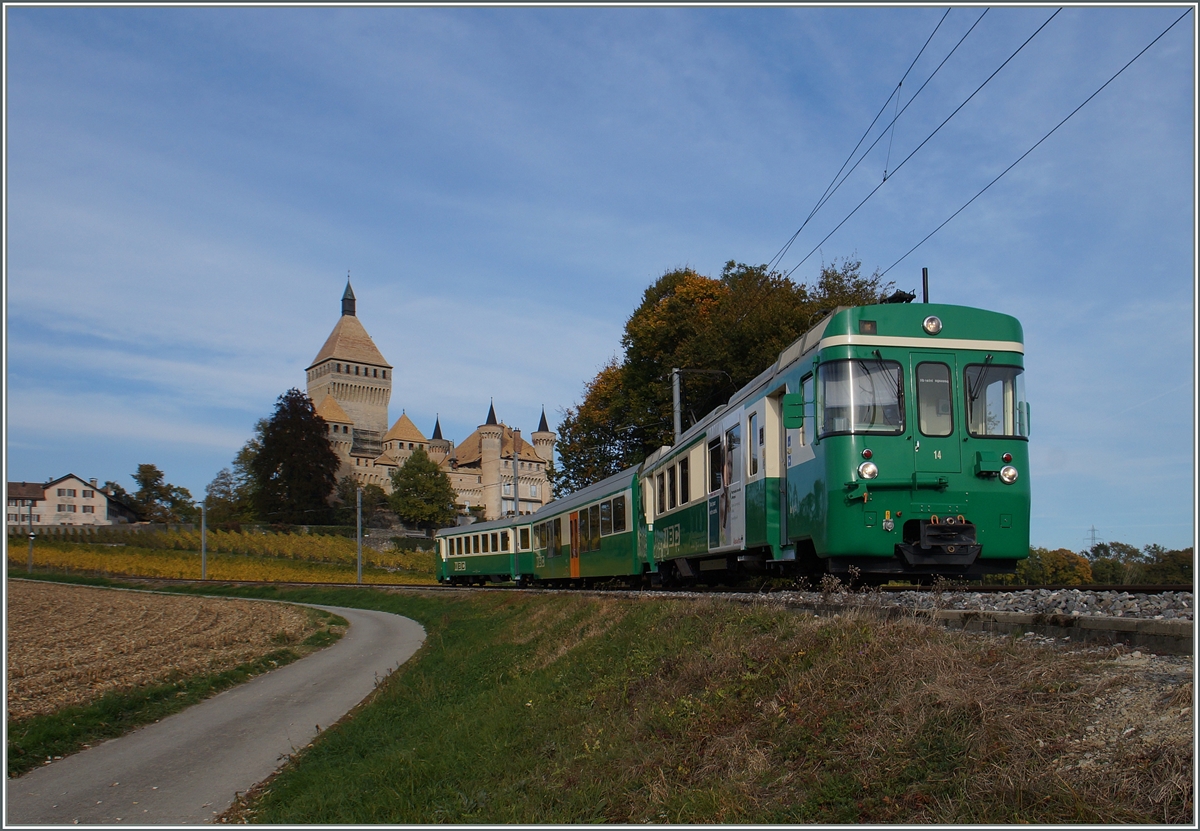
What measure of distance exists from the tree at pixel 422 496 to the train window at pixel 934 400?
107098mm

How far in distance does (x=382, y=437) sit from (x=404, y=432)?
11.5ft

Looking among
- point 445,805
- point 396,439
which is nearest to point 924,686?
point 445,805

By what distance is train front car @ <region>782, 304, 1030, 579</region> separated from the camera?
10.3 meters

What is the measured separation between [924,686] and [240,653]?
21.2m

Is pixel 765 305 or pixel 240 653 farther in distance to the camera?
pixel 765 305

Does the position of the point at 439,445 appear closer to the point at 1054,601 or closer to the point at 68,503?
the point at 68,503

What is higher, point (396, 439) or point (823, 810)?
point (396, 439)

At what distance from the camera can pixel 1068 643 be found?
596cm

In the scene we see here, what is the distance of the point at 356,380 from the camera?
15262 cm

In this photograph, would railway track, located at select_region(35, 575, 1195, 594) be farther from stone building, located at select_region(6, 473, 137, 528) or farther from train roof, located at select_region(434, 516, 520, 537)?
stone building, located at select_region(6, 473, 137, 528)

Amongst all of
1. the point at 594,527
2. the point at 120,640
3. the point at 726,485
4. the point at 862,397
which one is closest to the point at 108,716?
the point at 726,485

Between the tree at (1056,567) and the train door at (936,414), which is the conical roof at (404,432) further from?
the train door at (936,414)

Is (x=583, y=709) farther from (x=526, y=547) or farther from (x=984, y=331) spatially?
(x=526, y=547)

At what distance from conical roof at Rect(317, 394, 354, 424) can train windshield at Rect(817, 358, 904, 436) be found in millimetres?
139684
